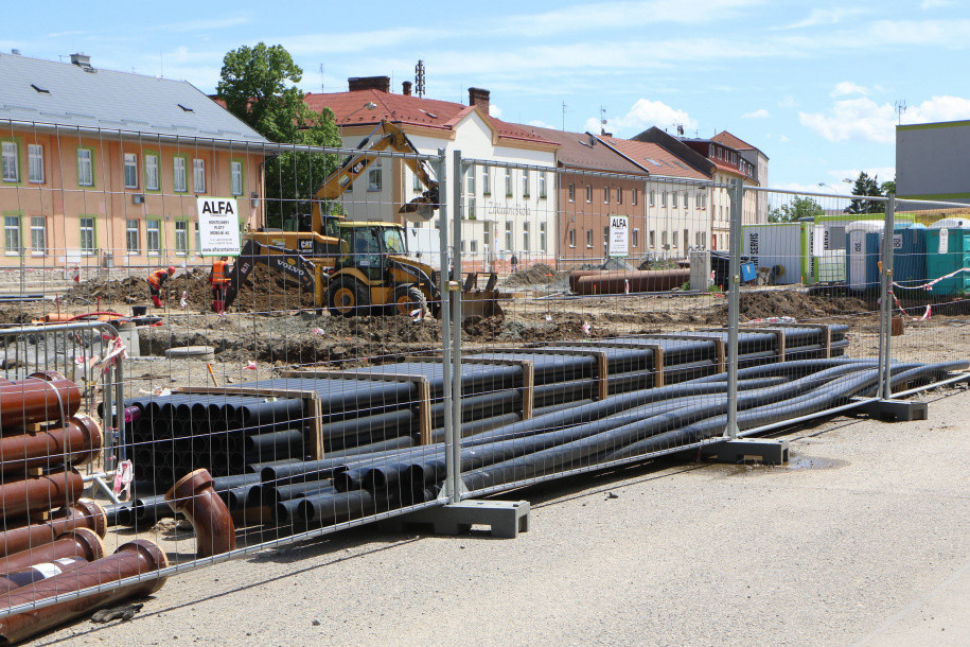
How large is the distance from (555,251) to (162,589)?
3.44 metres

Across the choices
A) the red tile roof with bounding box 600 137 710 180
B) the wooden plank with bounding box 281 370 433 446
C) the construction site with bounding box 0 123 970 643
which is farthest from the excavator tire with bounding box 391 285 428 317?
the red tile roof with bounding box 600 137 710 180

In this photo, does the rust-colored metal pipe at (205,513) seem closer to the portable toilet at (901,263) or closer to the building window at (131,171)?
the building window at (131,171)

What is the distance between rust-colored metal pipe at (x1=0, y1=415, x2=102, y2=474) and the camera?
15.4ft

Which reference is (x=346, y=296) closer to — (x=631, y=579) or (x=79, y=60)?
(x=631, y=579)

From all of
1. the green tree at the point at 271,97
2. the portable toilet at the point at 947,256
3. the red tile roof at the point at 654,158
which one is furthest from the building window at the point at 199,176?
the red tile roof at the point at 654,158

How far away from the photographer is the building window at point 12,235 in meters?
4.42

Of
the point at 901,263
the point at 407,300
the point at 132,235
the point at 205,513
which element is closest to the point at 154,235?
the point at 132,235

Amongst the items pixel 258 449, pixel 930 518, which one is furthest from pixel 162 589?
pixel 930 518

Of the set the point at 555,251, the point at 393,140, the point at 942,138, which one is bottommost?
the point at 555,251

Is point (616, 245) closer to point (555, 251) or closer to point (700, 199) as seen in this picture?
point (555, 251)

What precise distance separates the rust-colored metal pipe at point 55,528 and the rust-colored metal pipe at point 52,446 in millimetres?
275

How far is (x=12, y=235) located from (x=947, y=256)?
72.8ft

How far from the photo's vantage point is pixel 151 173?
4.48 metres

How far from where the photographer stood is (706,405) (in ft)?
27.5
